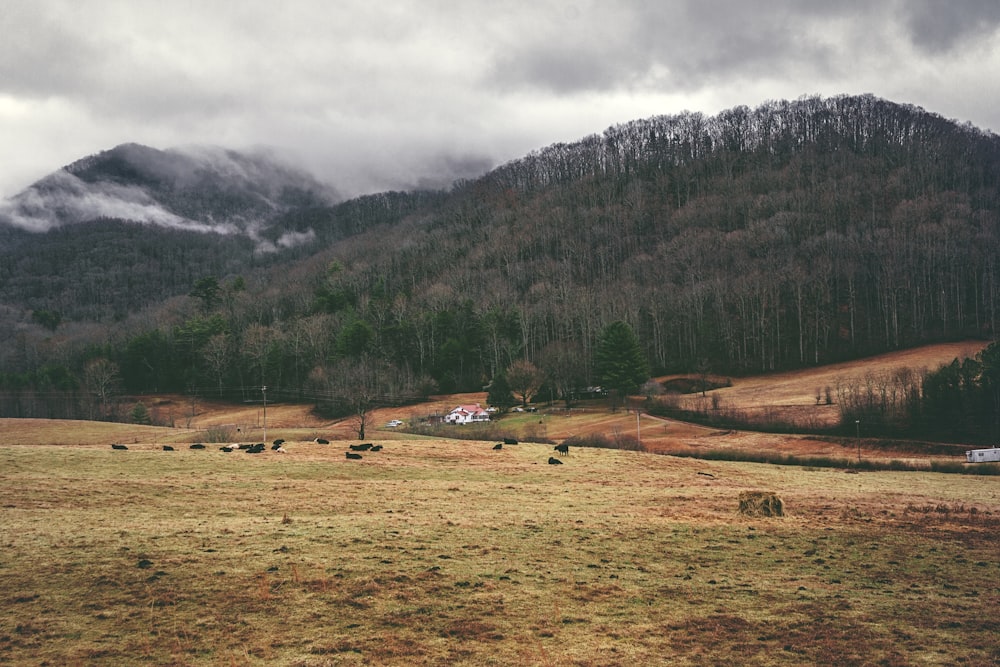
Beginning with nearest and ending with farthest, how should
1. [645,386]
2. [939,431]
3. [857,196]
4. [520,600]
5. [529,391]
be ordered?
[520,600] → [939,431] → [645,386] → [529,391] → [857,196]

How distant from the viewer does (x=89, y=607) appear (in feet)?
Answer: 53.6

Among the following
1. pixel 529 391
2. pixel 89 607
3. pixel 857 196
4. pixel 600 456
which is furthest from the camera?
pixel 857 196

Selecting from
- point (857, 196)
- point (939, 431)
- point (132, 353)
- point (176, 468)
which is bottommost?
point (939, 431)

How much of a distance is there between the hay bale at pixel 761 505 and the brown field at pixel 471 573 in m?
0.64

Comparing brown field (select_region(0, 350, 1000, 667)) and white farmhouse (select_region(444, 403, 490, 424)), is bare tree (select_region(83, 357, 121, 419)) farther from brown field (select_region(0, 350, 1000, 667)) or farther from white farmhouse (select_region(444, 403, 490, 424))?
brown field (select_region(0, 350, 1000, 667))

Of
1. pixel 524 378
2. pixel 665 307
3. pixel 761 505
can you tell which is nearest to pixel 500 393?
pixel 524 378

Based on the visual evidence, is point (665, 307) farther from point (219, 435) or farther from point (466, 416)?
point (219, 435)

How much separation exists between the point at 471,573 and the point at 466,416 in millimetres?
75423

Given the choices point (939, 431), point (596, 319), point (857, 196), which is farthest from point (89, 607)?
point (857, 196)

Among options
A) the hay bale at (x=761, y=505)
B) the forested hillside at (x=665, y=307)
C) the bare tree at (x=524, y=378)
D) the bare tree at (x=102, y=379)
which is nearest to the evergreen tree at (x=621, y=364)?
the forested hillside at (x=665, y=307)

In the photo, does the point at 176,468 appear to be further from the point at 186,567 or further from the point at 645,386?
the point at 645,386

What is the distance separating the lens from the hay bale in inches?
1163

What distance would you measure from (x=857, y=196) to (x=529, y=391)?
107 m

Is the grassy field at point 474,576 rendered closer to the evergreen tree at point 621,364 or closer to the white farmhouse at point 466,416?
the evergreen tree at point 621,364
